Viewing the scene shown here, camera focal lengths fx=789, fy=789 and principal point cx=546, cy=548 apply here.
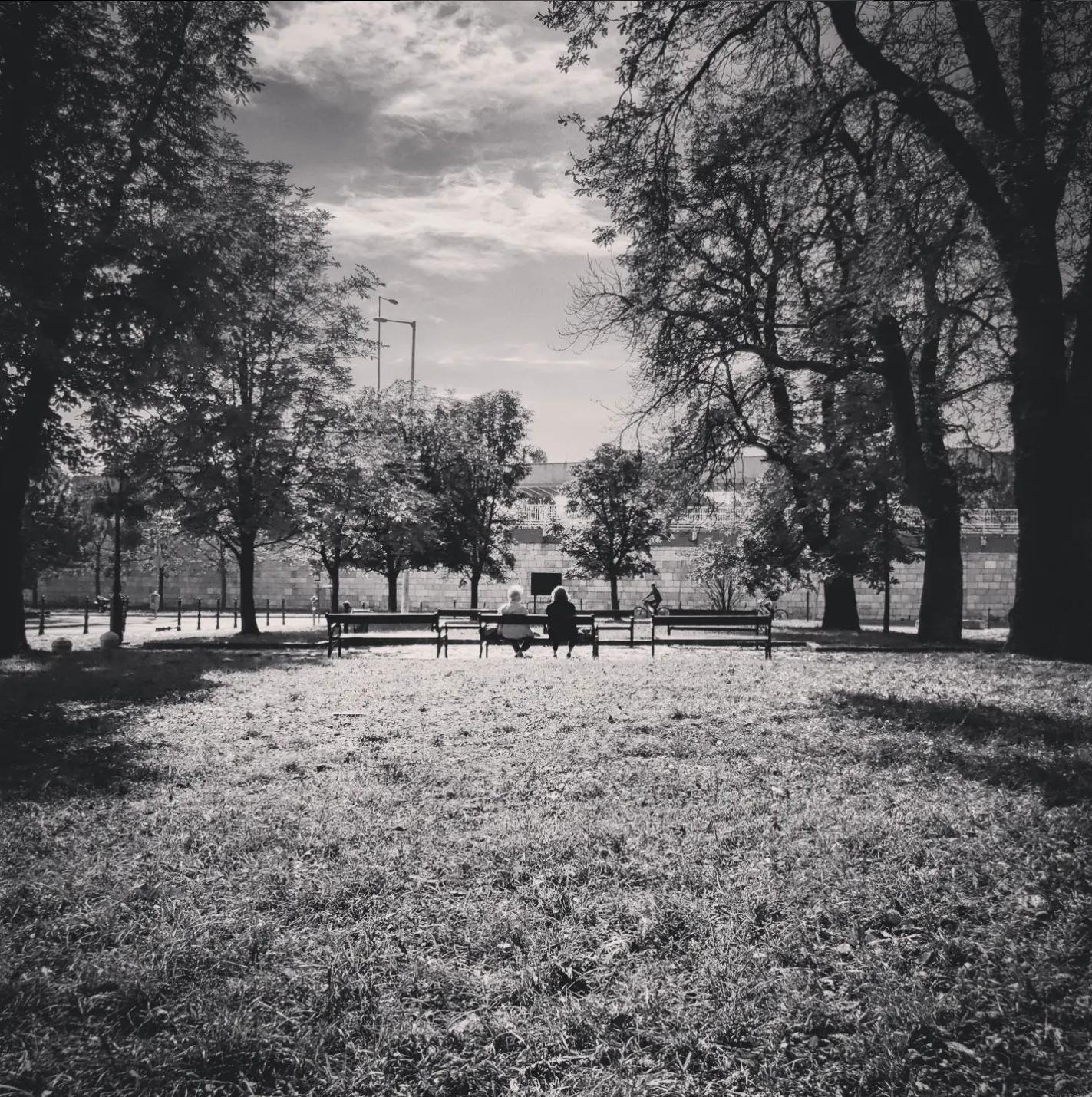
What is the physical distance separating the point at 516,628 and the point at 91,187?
9617 mm

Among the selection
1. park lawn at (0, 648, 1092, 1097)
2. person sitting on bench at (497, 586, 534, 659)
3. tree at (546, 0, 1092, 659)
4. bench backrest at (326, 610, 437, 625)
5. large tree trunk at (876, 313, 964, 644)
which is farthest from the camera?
large tree trunk at (876, 313, 964, 644)

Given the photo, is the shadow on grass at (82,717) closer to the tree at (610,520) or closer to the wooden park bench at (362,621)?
the wooden park bench at (362,621)

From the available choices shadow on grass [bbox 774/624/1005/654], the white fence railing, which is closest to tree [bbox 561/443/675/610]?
the white fence railing

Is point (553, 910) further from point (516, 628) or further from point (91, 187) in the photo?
point (91, 187)

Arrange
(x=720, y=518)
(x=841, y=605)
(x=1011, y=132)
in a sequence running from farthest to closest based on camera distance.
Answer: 1. (x=720, y=518)
2. (x=841, y=605)
3. (x=1011, y=132)

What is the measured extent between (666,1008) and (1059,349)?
→ 11536mm

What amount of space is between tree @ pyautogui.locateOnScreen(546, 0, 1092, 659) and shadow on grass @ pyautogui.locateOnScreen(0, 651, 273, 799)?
27.7ft

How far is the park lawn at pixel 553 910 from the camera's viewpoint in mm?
2309

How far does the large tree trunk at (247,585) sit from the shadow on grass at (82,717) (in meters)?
8.27

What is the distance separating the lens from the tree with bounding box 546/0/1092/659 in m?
9.66

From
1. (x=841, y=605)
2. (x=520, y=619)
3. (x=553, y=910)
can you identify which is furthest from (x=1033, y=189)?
(x=841, y=605)

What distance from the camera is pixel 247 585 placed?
22.4m

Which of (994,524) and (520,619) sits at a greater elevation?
(994,524)

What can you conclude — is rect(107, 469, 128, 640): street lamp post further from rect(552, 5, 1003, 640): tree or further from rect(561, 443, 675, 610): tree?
rect(561, 443, 675, 610): tree
